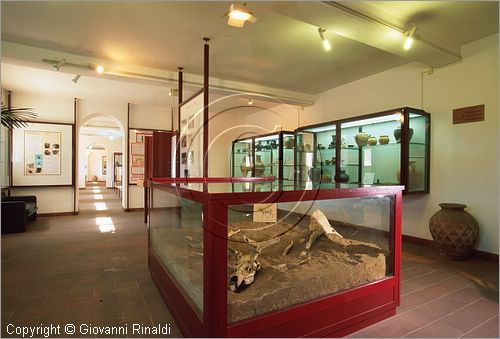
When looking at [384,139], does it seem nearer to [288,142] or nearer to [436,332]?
[288,142]

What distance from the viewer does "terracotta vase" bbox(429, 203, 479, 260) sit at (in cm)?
324

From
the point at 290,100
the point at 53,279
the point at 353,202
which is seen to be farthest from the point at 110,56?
the point at 353,202

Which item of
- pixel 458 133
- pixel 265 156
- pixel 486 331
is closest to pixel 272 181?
pixel 486 331

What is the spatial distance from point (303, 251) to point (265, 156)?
492 cm

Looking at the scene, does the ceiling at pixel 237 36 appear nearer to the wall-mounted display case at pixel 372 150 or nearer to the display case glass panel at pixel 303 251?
the wall-mounted display case at pixel 372 150

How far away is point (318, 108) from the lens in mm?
5910

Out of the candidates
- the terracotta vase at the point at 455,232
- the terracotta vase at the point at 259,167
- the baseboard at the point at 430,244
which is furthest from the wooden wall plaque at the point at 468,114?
the terracotta vase at the point at 259,167

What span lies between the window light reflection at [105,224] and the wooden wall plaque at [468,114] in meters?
5.63

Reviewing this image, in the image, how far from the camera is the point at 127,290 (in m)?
2.50

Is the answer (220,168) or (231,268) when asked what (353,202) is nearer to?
(231,268)

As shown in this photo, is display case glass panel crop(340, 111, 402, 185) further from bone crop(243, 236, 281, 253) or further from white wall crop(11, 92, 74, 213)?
white wall crop(11, 92, 74, 213)

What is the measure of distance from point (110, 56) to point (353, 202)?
3.82 metres

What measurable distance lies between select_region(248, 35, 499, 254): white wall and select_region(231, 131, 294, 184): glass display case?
2.11m

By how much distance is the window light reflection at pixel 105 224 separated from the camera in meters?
4.94
